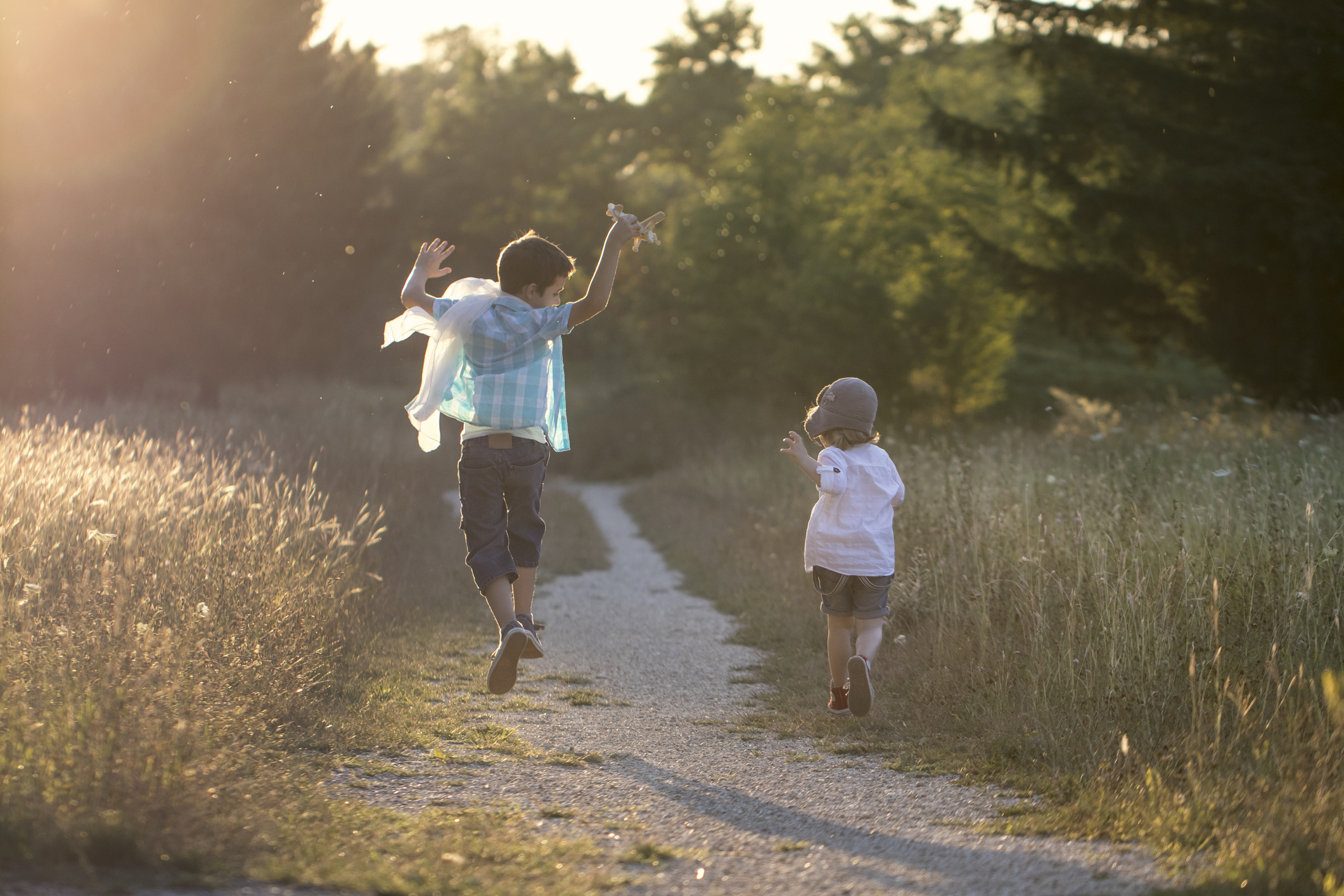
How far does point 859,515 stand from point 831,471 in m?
0.29

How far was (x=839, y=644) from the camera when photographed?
217 inches

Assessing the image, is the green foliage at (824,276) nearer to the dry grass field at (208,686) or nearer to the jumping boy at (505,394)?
the dry grass field at (208,686)

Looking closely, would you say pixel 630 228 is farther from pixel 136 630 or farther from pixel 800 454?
pixel 136 630

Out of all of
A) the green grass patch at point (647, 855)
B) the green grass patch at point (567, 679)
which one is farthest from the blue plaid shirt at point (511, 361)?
the green grass patch at point (567, 679)

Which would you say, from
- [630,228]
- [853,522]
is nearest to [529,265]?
[630,228]

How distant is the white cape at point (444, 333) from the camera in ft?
16.9

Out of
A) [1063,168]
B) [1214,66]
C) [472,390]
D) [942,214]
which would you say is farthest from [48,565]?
[942,214]

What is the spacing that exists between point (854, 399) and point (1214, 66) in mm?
12781

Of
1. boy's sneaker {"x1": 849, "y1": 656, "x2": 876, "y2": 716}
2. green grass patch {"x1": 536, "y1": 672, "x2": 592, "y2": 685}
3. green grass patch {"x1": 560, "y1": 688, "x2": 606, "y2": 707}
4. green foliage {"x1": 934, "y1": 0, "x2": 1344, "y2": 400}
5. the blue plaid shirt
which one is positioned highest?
green foliage {"x1": 934, "y1": 0, "x2": 1344, "y2": 400}

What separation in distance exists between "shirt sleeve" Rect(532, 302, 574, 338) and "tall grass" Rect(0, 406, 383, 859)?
6.77 feet

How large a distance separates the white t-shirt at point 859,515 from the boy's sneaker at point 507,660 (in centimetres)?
147

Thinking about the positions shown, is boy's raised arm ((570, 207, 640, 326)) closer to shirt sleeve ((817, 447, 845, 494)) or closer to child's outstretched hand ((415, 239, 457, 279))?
child's outstretched hand ((415, 239, 457, 279))

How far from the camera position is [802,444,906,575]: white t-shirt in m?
5.41

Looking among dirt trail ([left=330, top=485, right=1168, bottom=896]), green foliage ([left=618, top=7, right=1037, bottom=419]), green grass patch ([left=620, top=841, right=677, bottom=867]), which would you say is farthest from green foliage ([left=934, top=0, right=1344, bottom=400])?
green grass patch ([left=620, top=841, right=677, bottom=867])
